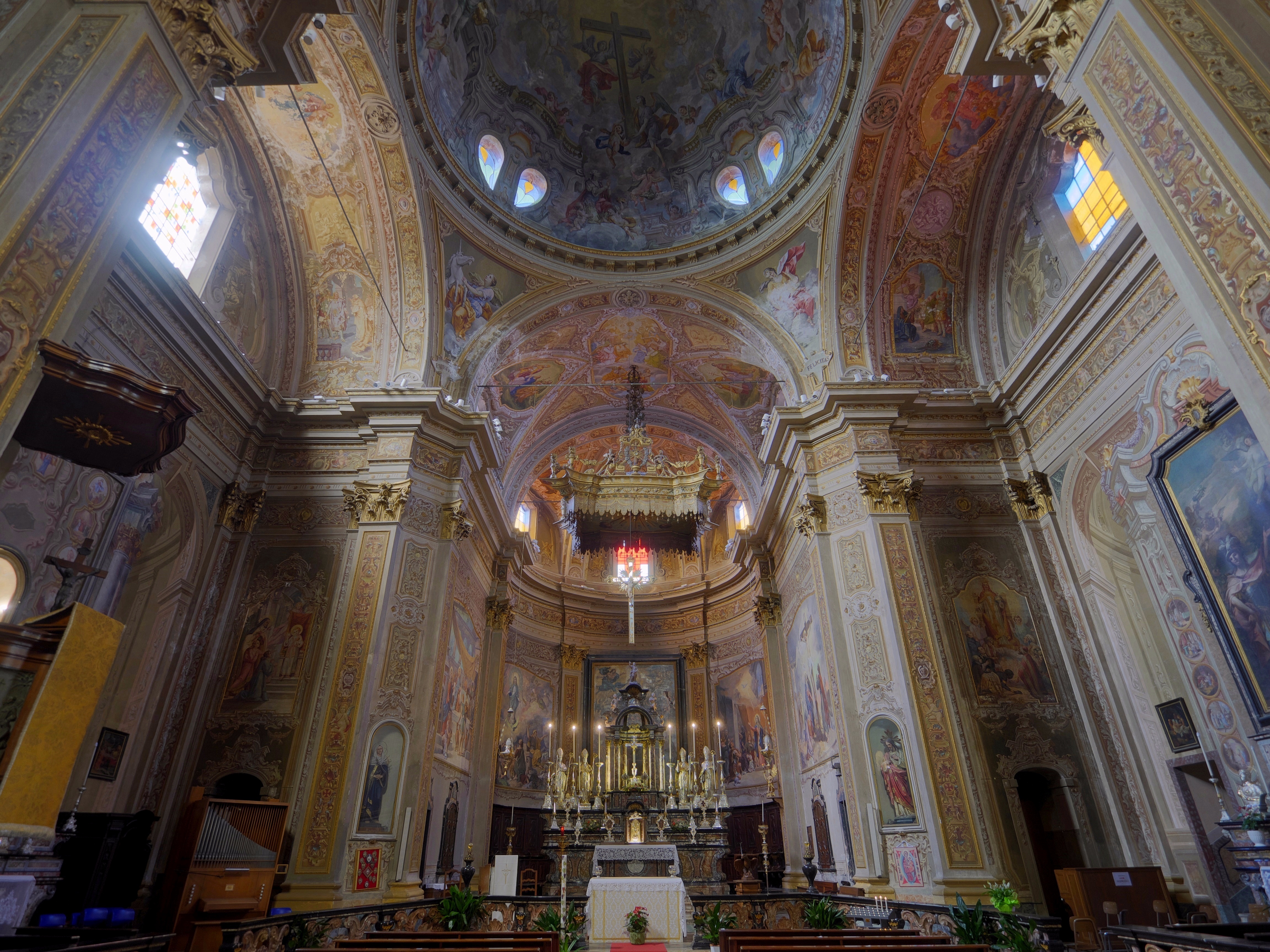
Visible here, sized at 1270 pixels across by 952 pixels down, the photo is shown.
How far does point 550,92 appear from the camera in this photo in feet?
55.1

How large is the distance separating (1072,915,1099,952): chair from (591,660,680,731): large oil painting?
43.9ft

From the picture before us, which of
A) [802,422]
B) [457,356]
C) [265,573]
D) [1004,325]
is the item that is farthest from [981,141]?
[265,573]

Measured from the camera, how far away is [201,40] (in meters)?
6.32

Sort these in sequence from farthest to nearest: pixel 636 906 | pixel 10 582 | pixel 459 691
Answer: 1. pixel 459 691
2. pixel 636 906
3. pixel 10 582

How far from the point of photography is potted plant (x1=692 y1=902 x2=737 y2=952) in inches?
395

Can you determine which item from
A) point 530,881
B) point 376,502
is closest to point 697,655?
point 530,881

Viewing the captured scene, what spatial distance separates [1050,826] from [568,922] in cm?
760

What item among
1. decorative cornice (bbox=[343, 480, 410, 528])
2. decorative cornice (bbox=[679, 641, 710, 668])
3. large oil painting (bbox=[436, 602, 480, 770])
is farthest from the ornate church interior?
decorative cornice (bbox=[679, 641, 710, 668])

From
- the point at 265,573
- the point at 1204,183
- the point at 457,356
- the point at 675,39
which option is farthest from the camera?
the point at 675,39

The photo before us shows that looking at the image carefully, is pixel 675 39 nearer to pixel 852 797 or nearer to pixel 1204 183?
pixel 1204 183

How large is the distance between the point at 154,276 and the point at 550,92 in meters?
10.4

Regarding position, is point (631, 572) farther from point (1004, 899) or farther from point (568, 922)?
point (1004, 899)

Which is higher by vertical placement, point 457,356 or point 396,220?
point 396,220

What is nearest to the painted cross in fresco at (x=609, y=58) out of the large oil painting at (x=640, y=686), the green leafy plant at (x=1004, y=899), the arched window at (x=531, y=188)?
the arched window at (x=531, y=188)
